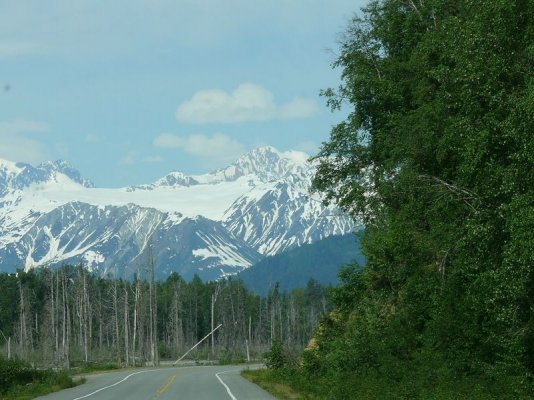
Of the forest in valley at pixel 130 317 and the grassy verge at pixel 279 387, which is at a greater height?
the forest in valley at pixel 130 317

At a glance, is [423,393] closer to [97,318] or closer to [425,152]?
[425,152]

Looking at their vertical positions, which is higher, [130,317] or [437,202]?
[130,317]

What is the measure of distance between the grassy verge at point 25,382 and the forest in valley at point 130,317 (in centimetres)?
5821

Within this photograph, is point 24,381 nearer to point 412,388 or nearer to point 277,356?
point 277,356

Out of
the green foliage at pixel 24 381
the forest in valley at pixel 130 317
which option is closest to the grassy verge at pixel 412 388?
the green foliage at pixel 24 381

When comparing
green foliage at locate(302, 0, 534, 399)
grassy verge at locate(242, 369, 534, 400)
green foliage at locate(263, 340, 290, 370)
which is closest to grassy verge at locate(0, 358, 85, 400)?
grassy verge at locate(242, 369, 534, 400)

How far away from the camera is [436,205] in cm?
2255

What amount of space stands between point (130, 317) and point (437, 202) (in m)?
135

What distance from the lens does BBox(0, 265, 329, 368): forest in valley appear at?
400 feet

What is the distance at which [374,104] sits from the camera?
122ft

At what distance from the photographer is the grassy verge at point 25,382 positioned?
37594 millimetres

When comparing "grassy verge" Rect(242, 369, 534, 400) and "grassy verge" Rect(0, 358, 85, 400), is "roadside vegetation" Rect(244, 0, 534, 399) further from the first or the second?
"grassy verge" Rect(0, 358, 85, 400)

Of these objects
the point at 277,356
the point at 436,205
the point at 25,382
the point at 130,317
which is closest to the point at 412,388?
the point at 436,205

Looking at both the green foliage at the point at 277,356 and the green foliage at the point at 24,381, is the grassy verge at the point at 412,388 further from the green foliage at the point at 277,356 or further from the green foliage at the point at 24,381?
the green foliage at the point at 277,356
